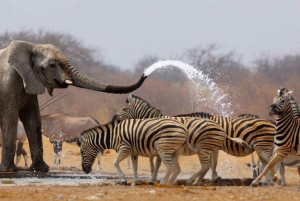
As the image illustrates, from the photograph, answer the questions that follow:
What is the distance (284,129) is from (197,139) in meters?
1.27

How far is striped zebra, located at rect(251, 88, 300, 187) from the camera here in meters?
10.8

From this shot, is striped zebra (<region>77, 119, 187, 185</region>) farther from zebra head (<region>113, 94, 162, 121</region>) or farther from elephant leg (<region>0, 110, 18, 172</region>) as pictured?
zebra head (<region>113, 94, 162, 121</region>)

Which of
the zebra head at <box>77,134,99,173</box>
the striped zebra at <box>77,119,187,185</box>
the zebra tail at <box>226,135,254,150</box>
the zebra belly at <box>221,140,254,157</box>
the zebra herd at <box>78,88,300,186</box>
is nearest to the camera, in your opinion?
the zebra herd at <box>78,88,300,186</box>

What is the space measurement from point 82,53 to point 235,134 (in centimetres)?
3386

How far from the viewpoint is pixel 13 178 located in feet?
40.3

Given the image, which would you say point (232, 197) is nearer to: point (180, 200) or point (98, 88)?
point (180, 200)

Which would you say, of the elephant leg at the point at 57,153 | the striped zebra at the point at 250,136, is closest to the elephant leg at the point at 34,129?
the striped zebra at the point at 250,136

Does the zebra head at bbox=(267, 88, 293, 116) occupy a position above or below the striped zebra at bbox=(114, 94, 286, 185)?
above

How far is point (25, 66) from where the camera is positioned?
13.2 m

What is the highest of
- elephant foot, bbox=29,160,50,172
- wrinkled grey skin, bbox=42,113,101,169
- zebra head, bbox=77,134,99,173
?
wrinkled grey skin, bbox=42,113,101,169

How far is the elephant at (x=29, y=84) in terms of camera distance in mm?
13023

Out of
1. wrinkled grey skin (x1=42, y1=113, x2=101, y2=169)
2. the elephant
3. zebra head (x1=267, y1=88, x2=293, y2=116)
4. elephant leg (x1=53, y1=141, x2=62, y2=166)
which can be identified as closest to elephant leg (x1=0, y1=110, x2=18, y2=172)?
the elephant

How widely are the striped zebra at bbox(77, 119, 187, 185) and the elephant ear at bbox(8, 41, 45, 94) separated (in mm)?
1348

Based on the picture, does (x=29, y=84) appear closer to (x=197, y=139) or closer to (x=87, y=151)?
(x=87, y=151)
